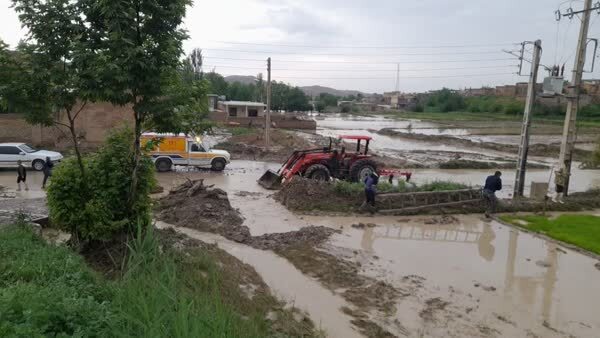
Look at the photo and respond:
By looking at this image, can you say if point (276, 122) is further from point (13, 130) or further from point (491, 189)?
point (491, 189)

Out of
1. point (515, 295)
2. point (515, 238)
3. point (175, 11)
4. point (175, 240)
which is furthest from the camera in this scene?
point (515, 238)

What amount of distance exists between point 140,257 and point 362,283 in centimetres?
465

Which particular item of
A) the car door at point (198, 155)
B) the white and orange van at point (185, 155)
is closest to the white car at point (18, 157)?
the white and orange van at point (185, 155)

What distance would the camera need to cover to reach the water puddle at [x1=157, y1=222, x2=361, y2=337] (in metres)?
8.00

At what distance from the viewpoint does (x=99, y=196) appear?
8.80 metres

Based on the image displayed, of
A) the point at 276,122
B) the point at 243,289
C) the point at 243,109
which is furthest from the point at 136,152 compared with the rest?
the point at 243,109

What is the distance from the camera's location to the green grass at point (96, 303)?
4430mm

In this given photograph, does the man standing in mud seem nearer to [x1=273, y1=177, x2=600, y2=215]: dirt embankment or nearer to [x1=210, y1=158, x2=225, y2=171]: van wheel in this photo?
[x1=273, y1=177, x2=600, y2=215]: dirt embankment

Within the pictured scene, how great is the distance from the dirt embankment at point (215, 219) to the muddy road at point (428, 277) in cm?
33

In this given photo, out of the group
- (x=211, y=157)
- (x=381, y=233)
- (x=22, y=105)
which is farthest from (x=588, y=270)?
(x=211, y=157)

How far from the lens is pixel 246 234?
12836 millimetres

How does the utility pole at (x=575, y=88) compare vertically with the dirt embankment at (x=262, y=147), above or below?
above

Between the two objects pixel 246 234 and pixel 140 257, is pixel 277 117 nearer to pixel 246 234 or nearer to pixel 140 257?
pixel 246 234

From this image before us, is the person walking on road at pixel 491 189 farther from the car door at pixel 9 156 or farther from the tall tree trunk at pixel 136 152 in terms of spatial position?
the car door at pixel 9 156
